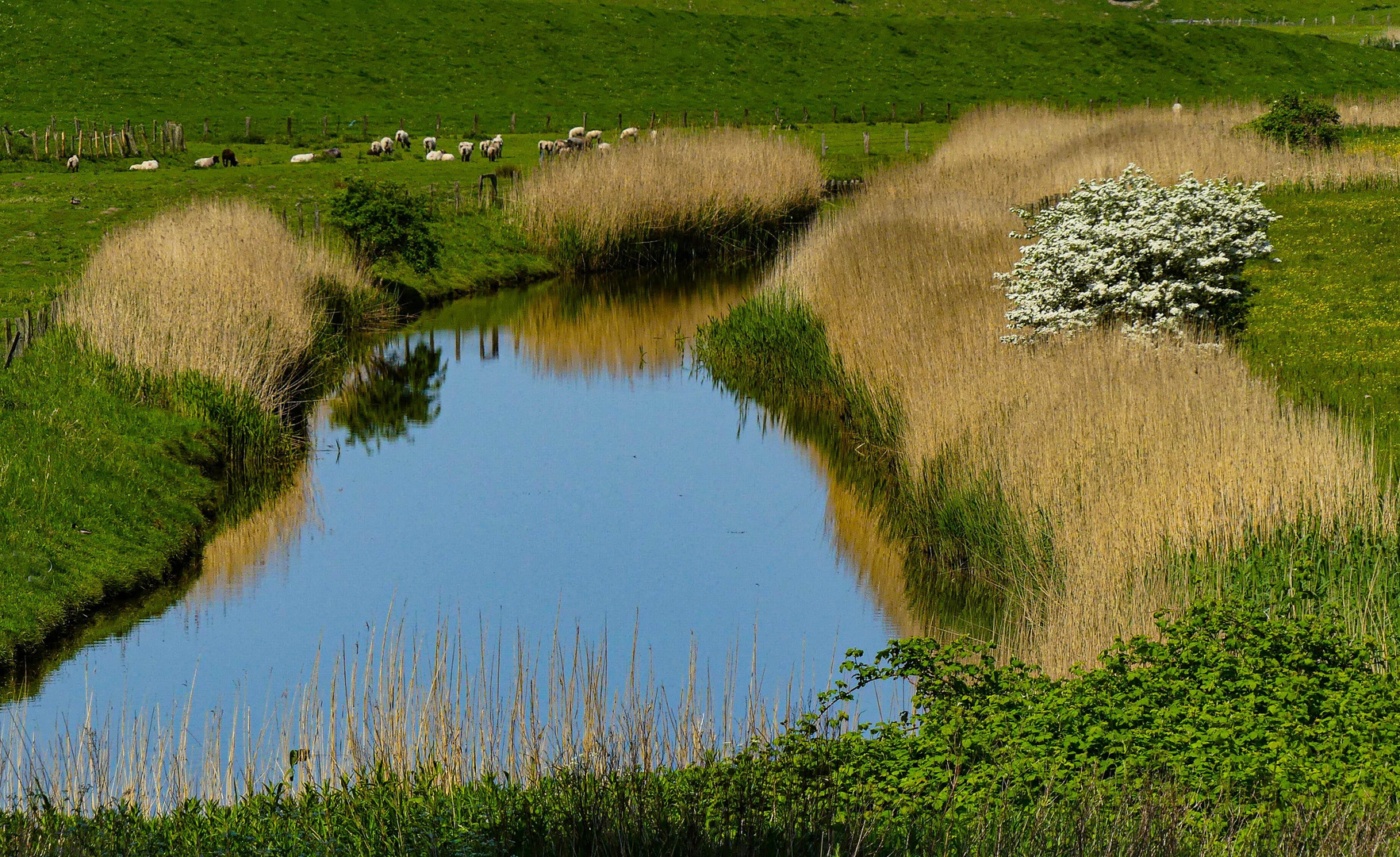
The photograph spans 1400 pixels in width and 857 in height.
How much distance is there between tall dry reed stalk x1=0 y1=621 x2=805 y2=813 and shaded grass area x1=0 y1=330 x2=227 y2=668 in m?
2.04

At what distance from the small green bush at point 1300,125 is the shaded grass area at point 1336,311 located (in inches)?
227

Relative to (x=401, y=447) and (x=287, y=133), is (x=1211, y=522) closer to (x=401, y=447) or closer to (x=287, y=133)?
(x=401, y=447)

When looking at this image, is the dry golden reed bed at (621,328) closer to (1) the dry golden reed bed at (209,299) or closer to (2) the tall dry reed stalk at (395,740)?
(1) the dry golden reed bed at (209,299)

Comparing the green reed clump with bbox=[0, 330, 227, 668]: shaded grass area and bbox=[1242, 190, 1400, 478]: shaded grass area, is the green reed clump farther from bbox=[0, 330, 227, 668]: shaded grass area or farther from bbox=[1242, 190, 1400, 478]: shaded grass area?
bbox=[0, 330, 227, 668]: shaded grass area

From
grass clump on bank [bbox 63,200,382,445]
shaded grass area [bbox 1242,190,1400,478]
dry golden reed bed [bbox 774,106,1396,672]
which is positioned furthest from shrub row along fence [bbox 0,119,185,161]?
shaded grass area [bbox 1242,190,1400,478]

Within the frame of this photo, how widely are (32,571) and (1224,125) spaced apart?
29954mm

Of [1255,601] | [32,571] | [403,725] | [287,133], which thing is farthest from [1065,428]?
[287,133]

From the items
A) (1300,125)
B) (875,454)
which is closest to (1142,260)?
(875,454)

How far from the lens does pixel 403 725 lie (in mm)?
8492

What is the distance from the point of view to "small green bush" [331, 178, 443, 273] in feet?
86.7

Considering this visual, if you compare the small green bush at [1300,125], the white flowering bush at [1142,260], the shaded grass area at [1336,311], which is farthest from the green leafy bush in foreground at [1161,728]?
the small green bush at [1300,125]

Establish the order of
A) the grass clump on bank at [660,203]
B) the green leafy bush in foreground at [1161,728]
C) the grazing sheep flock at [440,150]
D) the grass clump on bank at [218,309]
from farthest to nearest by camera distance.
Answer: the grazing sheep flock at [440,150] → the grass clump on bank at [660,203] → the grass clump on bank at [218,309] → the green leafy bush in foreground at [1161,728]

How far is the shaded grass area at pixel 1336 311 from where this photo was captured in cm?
1493

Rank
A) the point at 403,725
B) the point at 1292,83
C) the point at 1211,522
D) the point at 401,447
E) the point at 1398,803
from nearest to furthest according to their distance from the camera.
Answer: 1. the point at 1398,803
2. the point at 403,725
3. the point at 1211,522
4. the point at 401,447
5. the point at 1292,83
